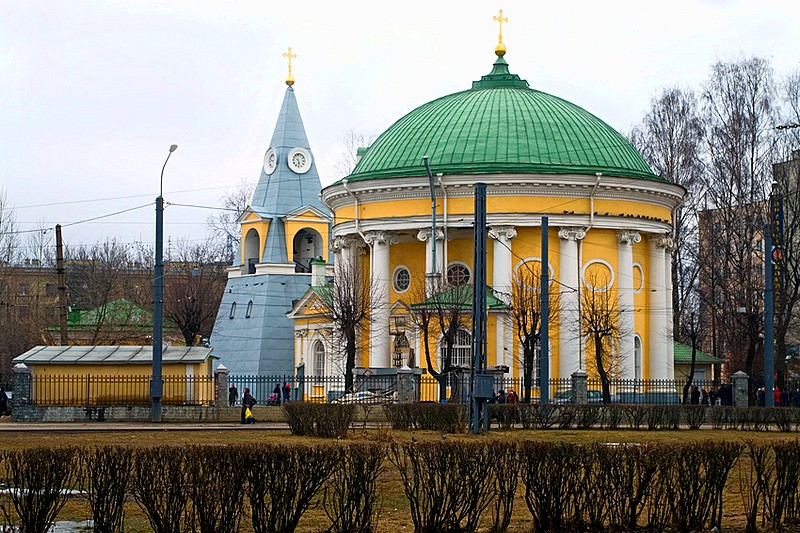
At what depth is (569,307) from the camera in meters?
50.5

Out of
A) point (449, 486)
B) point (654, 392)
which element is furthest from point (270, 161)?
point (449, 486)

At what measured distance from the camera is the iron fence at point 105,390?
39.1m

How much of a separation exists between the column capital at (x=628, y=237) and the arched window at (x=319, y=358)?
14.2 m

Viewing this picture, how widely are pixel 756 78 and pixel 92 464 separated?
45.7 m

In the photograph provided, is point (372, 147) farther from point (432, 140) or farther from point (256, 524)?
point (256, 524)

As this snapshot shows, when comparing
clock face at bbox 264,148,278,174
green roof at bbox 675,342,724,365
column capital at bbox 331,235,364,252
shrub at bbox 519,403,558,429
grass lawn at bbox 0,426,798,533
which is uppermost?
clock face at bbox 264,148,278,174

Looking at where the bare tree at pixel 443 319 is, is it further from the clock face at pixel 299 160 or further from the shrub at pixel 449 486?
the shrub at pixel 449 486

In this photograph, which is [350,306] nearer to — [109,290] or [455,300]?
[455,300]

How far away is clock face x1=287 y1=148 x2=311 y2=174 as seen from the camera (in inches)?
2810

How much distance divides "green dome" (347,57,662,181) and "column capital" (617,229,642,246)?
2128 millimetres

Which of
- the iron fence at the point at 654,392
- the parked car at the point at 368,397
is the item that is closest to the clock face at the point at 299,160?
the parked car at the point at 368,397

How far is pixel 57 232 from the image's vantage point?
50719 millimetres

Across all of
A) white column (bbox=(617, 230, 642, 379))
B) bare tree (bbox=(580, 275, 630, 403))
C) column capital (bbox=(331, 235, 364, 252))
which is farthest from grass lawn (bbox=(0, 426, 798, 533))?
column capital (bbox=(331, 235, 364, 252))

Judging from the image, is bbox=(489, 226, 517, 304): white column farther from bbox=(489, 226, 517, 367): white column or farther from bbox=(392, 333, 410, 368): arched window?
bbox=(392, 333, 410, 368): arched window
